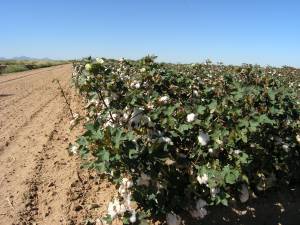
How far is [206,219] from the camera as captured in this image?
15.1 ft

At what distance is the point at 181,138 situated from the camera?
4.27 m

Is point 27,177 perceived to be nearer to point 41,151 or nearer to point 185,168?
point 41,151

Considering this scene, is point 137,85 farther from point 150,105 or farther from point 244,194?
point 244,194

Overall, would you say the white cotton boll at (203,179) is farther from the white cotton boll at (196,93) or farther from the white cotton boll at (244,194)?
the white cotton boll at (196,93)

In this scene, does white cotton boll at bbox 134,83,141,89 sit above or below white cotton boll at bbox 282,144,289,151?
above

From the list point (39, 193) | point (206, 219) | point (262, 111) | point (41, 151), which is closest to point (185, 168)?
point (206, 219)

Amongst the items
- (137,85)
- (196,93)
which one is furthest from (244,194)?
(137,85)

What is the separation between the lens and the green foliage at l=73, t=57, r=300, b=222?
3.64 m

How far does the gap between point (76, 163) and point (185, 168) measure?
280 cm

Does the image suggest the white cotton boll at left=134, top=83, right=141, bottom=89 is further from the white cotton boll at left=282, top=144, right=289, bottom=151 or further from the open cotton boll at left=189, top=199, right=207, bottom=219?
the white cotton boll at left=282, top=144, right=289, bottom=151

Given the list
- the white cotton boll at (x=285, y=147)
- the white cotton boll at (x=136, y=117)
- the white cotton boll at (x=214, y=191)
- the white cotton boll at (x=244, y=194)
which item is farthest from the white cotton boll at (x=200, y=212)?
the white cotton boll at (x=285, y=147)

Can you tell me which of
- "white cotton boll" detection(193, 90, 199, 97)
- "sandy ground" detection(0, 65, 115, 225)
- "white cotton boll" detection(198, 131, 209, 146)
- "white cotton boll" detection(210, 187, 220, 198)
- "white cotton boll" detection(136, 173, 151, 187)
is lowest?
"sandy ground" detection(0, 65, 115, 225)

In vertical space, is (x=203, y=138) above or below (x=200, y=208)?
above

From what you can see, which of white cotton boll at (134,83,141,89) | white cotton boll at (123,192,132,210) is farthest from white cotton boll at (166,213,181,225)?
white cotton boll at (134,83,141,89)
